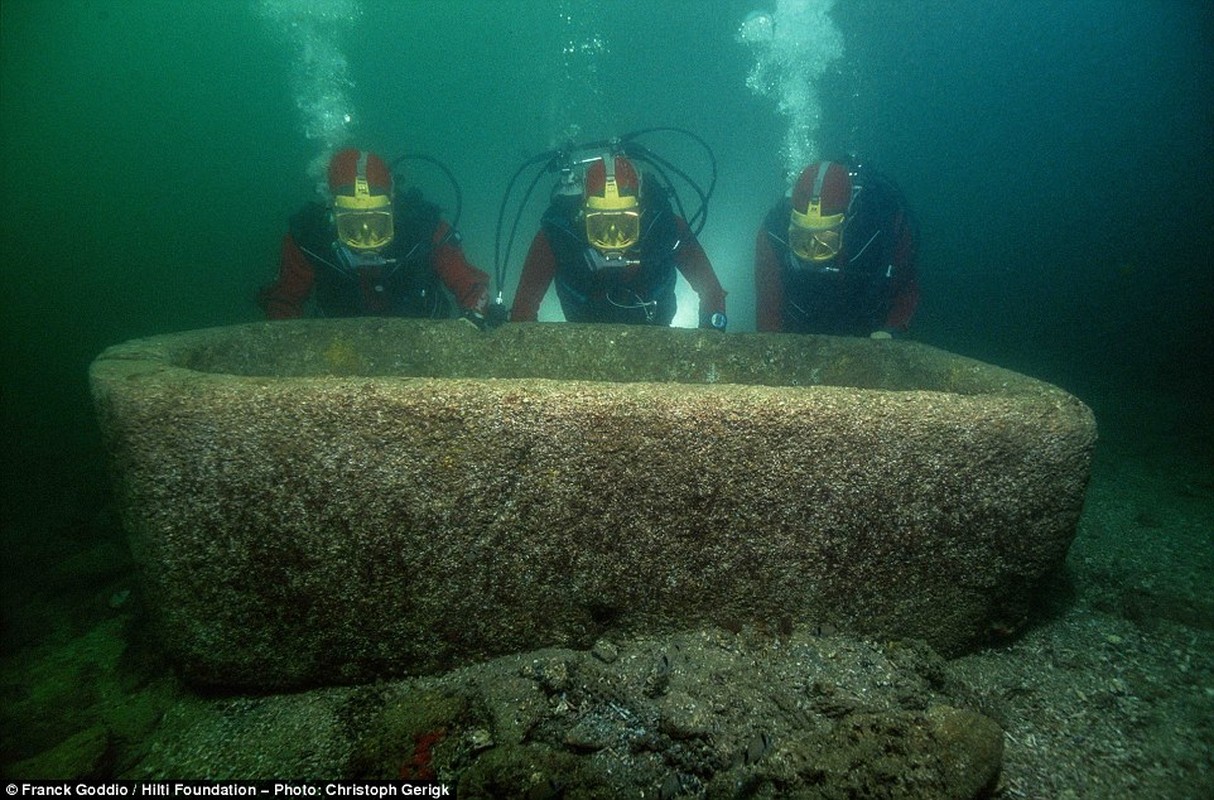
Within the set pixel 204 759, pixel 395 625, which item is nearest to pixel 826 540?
pixel 395 625

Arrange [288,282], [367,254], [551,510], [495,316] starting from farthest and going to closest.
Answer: [288,282], [367,254], [495,316], [551,510]

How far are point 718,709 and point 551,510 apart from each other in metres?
0.93

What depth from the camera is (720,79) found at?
5047 cm

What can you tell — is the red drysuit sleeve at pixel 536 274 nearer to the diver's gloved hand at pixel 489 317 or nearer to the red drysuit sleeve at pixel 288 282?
the diver's gloved hand at pixel 489 317

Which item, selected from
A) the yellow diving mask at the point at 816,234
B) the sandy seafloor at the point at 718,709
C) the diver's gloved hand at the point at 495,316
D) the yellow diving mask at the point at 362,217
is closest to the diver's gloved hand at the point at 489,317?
the diver's gloved hand at the point at 495,316

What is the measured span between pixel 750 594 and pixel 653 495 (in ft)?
1.92

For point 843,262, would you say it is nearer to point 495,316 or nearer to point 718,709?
point 495,316

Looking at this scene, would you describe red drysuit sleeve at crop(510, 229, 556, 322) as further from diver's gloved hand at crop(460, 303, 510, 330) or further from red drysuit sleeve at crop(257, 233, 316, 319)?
red drysuit sleeve at crop(257, 233, 316, 319)

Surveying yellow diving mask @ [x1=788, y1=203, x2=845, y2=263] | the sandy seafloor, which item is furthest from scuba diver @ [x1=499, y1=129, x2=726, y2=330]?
the sandy seafloor

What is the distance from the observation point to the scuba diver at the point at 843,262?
16.2 feet

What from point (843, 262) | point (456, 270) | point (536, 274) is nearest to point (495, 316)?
point (536, 274)

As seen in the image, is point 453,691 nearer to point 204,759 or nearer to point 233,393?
point 204,759

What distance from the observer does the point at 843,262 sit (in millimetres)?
5180

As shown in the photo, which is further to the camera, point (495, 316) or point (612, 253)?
point (612, 253)
